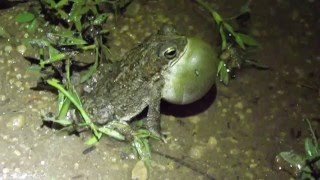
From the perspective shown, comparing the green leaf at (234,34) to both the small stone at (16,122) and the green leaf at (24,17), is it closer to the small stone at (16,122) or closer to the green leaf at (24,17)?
the green leaf at (24,17)

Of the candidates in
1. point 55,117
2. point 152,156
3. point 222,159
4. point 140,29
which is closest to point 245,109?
point 222,159

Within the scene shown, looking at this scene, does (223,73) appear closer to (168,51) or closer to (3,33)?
(168,51)

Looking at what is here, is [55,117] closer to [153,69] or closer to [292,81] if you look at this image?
[153,69]

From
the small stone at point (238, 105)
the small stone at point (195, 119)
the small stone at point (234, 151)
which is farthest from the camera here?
the small stone at point (238, 105)

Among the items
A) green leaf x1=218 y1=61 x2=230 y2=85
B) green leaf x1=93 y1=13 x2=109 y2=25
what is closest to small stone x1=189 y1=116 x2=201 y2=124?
green leaf x1=218 y1=61 x2=230 y2=85

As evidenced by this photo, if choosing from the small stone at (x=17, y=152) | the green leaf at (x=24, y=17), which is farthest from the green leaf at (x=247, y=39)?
the small stone at (x=17, y=152)

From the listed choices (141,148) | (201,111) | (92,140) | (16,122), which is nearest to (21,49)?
(16,122)
